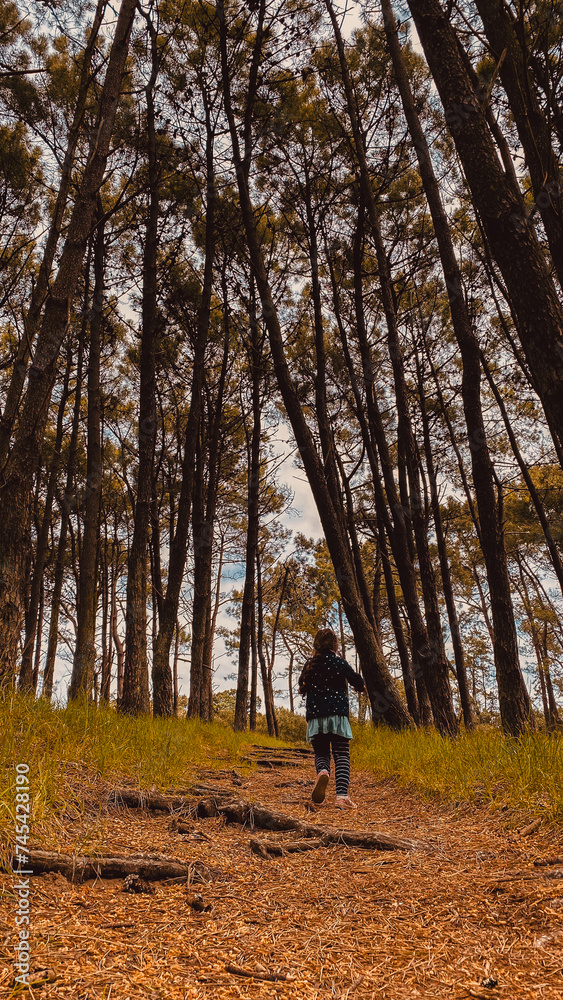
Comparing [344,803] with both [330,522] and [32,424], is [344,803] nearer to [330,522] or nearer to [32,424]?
[32,424]

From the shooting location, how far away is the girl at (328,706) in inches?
167

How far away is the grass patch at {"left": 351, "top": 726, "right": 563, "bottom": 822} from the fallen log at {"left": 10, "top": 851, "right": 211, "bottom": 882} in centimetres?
176

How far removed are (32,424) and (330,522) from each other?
15.2 ft

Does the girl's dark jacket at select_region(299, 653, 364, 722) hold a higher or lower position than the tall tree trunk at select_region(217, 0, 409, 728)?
lower

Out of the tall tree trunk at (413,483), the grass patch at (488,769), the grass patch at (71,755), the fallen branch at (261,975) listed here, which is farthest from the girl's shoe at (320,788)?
the tall tree trunk at (413,483)

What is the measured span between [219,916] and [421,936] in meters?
0.65

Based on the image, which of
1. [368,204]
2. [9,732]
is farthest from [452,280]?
[9,732]

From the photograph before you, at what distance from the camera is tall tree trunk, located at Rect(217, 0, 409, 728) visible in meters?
6.95

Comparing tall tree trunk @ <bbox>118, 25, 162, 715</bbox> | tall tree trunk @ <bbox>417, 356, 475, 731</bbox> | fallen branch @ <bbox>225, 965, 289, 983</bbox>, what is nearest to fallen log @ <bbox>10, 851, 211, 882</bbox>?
fallen branch @ <bbox>225, 965, 289, 983</bbox>

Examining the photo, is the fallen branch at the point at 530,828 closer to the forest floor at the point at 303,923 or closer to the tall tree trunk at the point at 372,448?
the forest floor at the point at 303,923

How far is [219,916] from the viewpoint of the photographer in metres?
1.71

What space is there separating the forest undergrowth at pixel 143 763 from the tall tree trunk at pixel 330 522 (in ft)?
6.39

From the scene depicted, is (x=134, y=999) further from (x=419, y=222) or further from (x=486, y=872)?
(x=419, y=222)

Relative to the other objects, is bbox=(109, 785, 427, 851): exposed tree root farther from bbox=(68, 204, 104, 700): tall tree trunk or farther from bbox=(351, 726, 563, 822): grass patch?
bbox=(68, 204, 104, 700): tall tree trunk
